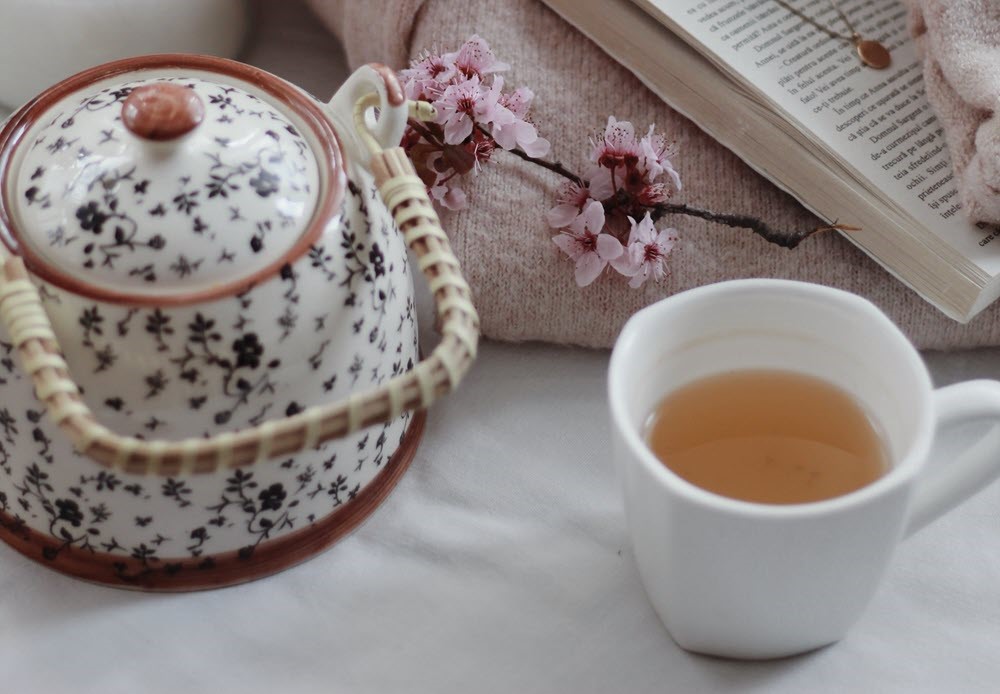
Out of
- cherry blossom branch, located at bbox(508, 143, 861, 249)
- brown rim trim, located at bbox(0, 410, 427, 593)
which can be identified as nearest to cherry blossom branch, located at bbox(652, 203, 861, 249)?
cherry blossom branch, located at bbox(508, 143, 861, 249)

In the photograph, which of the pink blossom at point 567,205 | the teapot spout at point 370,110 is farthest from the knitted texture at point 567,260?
the teapot spout at point 370,110

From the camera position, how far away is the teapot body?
45 centimetres

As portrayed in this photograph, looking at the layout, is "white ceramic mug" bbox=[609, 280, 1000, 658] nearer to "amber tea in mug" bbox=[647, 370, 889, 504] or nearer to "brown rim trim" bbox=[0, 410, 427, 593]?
"amber tea in mug" bbox=[647, 370, 889, 504]

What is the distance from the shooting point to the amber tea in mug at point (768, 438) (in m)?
0.48

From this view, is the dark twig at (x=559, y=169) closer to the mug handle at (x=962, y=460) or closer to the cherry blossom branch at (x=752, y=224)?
the cherry blossom branch at (x=752, y=224)

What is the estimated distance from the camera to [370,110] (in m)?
0.53

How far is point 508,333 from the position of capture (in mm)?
612

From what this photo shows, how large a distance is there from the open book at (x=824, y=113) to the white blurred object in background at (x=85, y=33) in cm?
22

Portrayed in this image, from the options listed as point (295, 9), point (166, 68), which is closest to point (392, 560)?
point (166, 68)

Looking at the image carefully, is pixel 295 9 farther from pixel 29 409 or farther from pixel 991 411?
pixel 991 411

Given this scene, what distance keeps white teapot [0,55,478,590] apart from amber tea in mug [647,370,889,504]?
0.12 metres

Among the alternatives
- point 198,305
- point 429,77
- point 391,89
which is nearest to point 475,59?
point 429,77

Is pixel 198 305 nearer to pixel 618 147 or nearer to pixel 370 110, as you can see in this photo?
pixel 370 110

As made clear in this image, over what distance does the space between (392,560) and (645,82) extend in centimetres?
30
